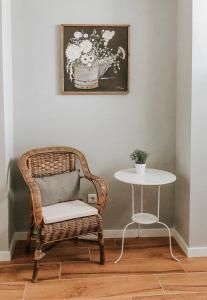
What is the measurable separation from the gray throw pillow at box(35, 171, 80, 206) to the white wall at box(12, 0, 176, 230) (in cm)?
33

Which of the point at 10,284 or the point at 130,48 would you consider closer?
the point at 10,284

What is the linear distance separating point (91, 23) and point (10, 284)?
2.16 meters

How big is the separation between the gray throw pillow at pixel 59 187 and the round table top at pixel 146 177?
0.35 meters

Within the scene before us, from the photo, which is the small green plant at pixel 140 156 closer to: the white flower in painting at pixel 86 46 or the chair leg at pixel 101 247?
the chair leg at pixel 101 247

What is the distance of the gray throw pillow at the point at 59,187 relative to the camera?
3285mm

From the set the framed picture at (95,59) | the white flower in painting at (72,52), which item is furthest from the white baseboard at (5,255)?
the white flower in painting at (72,52)

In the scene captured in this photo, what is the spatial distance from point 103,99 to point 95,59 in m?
0.34

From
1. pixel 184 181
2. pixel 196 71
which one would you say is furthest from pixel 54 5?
pixel 184 181

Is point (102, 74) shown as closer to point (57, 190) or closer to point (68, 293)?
point (57, 190)

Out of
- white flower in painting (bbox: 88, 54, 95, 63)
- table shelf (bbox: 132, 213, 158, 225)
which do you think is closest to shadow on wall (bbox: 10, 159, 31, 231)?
table shelf (bbox: 132, 213, 158, 225)

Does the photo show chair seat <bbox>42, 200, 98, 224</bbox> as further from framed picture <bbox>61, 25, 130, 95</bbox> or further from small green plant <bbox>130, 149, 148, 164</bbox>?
framed picture <bbox>61, 25, 130, 95</bbox>

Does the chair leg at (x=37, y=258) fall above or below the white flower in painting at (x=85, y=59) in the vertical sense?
below

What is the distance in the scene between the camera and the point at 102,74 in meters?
3.60

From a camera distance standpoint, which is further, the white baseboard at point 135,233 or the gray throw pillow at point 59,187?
the white baseboard at point 135,233
